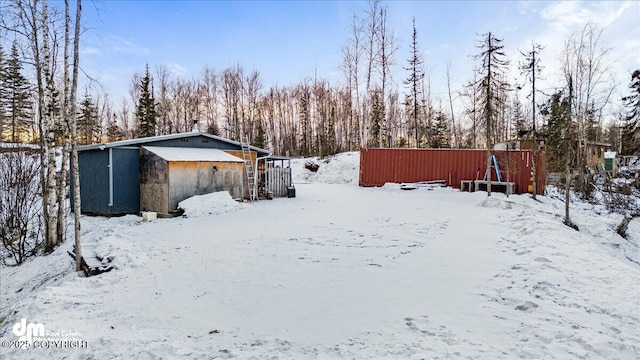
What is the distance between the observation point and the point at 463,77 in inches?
1239

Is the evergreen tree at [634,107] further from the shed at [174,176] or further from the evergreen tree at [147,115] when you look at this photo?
→ the evergreen tree at [147,115]

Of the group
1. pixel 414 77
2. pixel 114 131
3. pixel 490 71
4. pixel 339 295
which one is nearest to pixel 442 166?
pixel 490 71

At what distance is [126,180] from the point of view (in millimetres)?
11695

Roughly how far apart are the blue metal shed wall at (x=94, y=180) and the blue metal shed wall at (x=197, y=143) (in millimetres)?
1560

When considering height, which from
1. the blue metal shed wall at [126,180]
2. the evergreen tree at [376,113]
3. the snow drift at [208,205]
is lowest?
the snow drift at [208,205]

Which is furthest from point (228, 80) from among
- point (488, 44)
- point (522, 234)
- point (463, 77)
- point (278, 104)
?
point (522, 234)

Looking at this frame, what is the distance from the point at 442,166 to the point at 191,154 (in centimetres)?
1287

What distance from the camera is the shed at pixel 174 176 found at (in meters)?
11.3

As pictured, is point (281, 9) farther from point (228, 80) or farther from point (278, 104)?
point (278, 104)

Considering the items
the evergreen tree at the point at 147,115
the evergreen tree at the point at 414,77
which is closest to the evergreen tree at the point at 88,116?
the evergreen tree at the point at 147,115

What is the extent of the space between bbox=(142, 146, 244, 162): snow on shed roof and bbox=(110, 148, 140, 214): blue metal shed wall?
0.61m

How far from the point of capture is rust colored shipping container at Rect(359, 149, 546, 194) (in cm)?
1701

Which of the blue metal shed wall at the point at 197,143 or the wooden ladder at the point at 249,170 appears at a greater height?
the blue metal shed wall at the point at 197,143

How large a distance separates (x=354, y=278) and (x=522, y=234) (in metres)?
4.84
